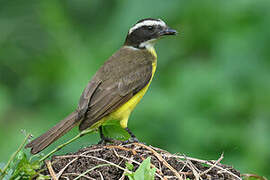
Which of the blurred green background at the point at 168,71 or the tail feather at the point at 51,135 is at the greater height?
the tail feather at the point at 51,135

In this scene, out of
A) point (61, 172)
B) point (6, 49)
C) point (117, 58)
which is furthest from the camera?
point (6, 49)

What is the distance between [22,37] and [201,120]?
437cm

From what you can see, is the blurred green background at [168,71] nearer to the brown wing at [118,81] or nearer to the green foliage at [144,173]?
the brown wing at [118,81]

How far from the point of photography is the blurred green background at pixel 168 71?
23.2 feet

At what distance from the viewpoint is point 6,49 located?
1004 cm

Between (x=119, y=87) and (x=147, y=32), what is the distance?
1.06 metres

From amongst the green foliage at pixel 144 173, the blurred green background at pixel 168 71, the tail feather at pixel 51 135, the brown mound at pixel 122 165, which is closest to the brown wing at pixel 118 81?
the tail feather at pixel 51 135

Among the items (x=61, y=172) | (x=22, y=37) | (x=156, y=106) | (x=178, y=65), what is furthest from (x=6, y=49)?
(x=61, y=172)

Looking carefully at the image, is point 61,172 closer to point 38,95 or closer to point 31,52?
point 38,95

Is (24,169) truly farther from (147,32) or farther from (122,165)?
(147,32)

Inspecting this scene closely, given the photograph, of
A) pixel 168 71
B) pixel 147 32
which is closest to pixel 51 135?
pixel 147 32

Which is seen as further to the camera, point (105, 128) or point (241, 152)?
point (241, 152)

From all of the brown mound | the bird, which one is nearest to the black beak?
the bird

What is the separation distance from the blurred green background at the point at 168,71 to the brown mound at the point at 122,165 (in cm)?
61
